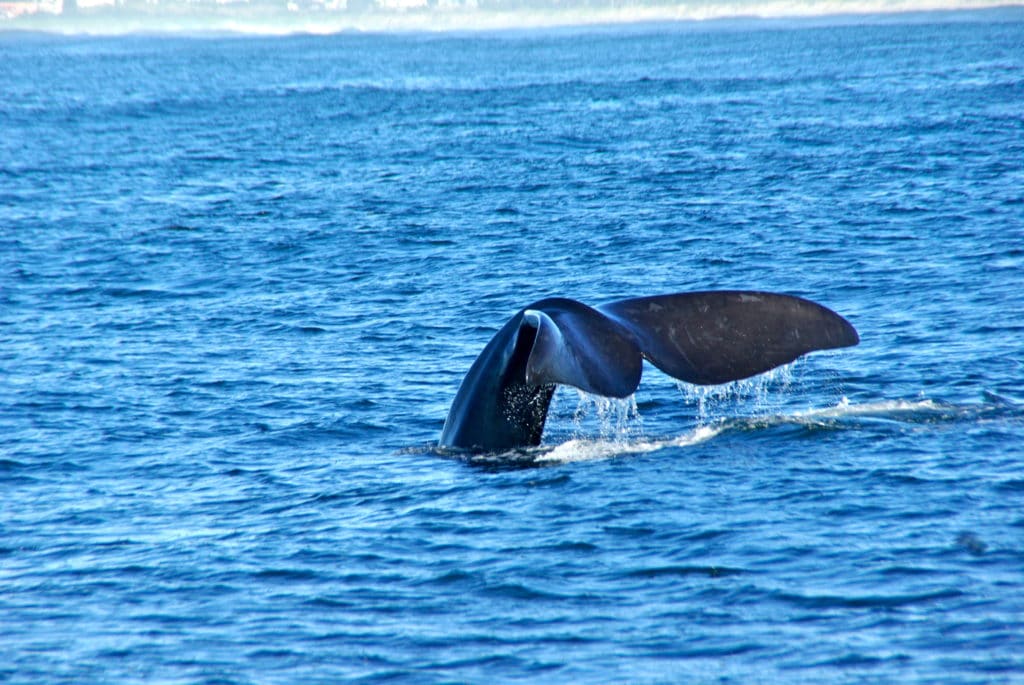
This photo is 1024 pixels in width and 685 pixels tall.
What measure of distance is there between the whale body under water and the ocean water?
132 cm

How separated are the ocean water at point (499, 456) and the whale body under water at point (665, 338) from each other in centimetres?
132

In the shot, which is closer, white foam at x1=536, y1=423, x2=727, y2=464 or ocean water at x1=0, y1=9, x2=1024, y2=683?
ocean water at x1=0, y1=9, x2=1024, y2=683

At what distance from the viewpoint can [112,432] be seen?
13.3m

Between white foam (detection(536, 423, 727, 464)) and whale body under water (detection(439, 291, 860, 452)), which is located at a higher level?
whale body under water (detection(439, 291, 860, 452))

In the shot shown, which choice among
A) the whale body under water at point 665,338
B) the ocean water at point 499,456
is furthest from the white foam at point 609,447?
the whale body under water at point 665,338

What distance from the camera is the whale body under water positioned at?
8047 millimetres

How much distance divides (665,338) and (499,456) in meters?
2.44

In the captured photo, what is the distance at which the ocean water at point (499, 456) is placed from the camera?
8.04m

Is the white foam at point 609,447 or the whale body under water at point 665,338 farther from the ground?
the whale body under water at point 665,338

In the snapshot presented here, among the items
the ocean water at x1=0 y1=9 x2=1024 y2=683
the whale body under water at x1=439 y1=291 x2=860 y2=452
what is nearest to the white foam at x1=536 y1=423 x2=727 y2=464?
the ocean water at x1=0 y1=9 x2=1024 y2=683

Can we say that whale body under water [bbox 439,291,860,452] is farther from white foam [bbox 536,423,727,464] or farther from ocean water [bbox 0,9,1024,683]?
white foam [bbox 536,423,727,464]

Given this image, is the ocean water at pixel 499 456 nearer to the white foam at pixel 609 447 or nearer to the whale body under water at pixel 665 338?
the white foam at pixel 609 447

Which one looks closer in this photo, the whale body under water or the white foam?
the whale body under water

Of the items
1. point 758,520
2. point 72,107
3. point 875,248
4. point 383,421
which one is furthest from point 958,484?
point 72,107
